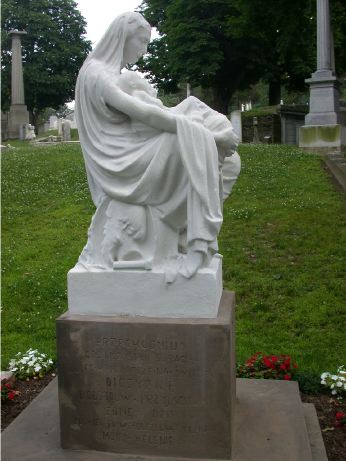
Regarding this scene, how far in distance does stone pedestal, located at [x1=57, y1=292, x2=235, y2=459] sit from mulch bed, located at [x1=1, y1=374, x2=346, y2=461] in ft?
3.27

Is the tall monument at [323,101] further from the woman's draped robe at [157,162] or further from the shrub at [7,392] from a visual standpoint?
the woman's draped robe at [157,162]

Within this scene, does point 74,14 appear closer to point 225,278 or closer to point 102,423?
point 225,278

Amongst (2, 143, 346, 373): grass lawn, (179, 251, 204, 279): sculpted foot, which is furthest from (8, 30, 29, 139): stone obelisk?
(179, 251, 204, 279): sculpted foot

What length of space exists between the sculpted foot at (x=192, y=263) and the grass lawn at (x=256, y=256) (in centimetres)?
240

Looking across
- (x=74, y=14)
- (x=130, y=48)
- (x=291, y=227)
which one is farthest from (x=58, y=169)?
(x=74, y=14)

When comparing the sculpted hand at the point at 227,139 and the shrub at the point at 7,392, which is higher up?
the sculpted hand at the point at 227,139

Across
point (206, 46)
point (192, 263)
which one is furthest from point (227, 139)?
point (206, 46)

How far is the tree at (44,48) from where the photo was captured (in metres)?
42.0

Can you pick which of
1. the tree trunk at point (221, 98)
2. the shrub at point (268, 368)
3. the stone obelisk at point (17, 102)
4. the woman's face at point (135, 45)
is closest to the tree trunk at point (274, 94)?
the tree trunk at point (221, 98)

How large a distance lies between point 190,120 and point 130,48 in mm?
697

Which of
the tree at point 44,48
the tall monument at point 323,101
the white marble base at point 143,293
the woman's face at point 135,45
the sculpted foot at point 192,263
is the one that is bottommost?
the white marble base at point 143,293

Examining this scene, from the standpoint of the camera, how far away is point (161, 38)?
32.7 m

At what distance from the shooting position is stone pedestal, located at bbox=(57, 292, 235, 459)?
140 inches

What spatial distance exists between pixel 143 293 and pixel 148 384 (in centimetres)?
58
